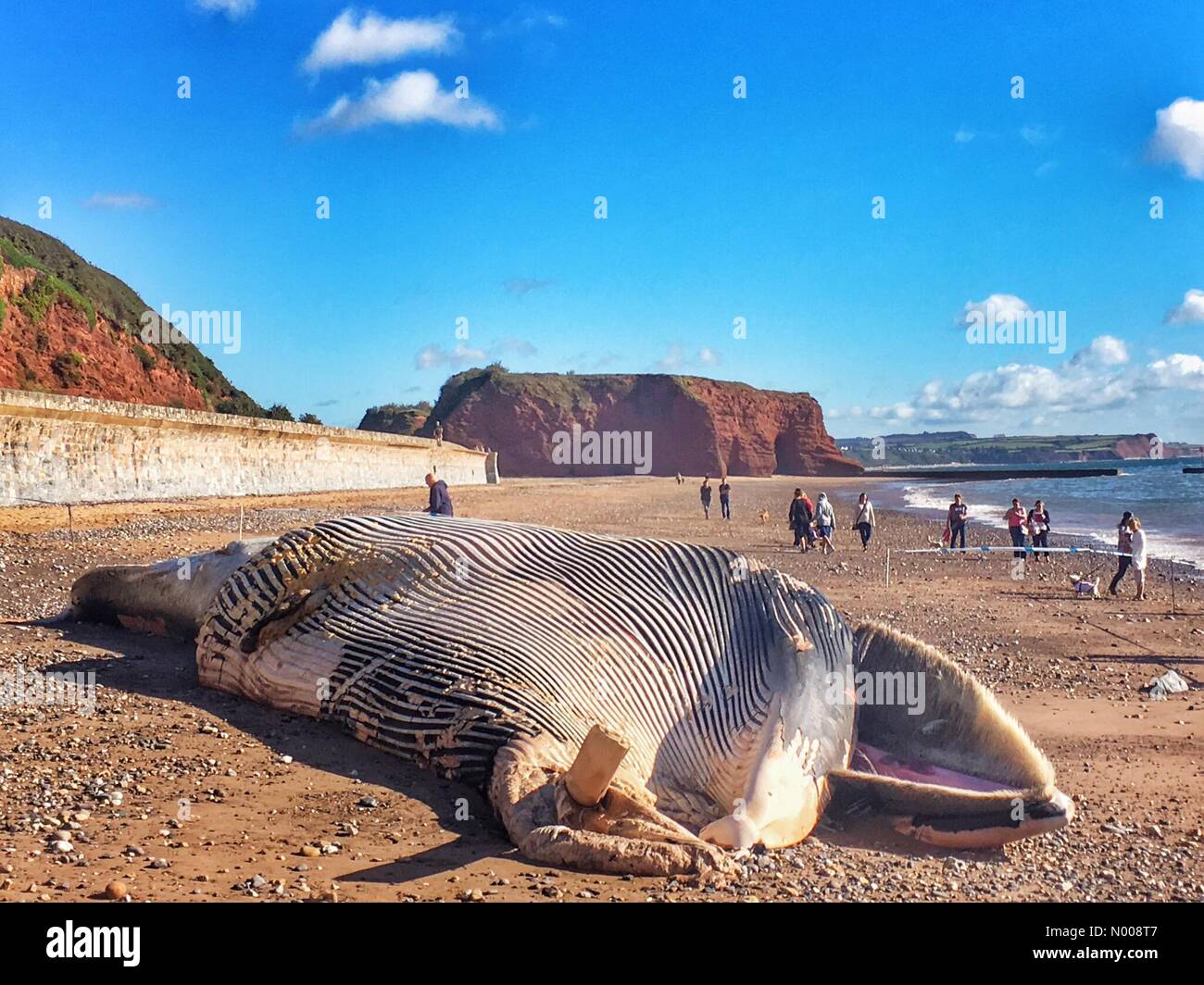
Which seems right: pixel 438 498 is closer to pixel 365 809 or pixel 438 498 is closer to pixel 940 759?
pixel 940 759

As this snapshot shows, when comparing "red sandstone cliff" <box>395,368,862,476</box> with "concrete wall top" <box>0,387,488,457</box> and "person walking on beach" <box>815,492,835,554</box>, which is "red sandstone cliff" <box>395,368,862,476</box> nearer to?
"concrete wall top" <box>0,387,488,457</box>

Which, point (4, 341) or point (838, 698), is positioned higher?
point (4, 341)

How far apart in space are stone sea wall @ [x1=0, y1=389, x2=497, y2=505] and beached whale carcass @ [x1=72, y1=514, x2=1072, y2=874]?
18862 mm

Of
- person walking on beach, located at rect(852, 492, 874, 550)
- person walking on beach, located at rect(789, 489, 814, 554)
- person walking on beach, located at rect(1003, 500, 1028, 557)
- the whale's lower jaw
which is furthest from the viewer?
person walking on beach, located at rect(852, 492, 874, 550)

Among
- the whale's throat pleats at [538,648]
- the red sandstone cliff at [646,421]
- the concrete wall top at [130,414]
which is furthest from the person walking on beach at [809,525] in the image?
the red sandstone cliff at [646,421]

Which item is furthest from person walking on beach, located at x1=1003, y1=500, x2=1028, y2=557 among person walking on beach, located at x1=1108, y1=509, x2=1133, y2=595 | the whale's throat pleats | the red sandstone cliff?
the red sandstone cliff

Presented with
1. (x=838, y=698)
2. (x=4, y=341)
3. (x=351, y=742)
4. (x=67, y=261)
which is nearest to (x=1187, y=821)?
(x=838, y=698)

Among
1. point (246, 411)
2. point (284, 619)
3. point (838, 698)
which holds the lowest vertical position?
point (838, 698)

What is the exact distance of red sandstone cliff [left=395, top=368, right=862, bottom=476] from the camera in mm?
123062

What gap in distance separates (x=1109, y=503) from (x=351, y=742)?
193 ft

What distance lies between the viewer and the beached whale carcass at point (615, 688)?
207 inches

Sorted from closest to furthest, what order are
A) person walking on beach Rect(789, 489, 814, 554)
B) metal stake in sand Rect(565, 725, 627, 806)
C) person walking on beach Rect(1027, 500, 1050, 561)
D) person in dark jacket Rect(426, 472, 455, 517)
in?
metal stake in sand Rect(565, 725, 627, 806), person in dark jacket Rect(426, 472, 455, 517), person walking on beach Rect(1027, 500, 1050, 561), person walking on beach Rect(789, 489, 814, 554)

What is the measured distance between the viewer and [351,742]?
6398mm
